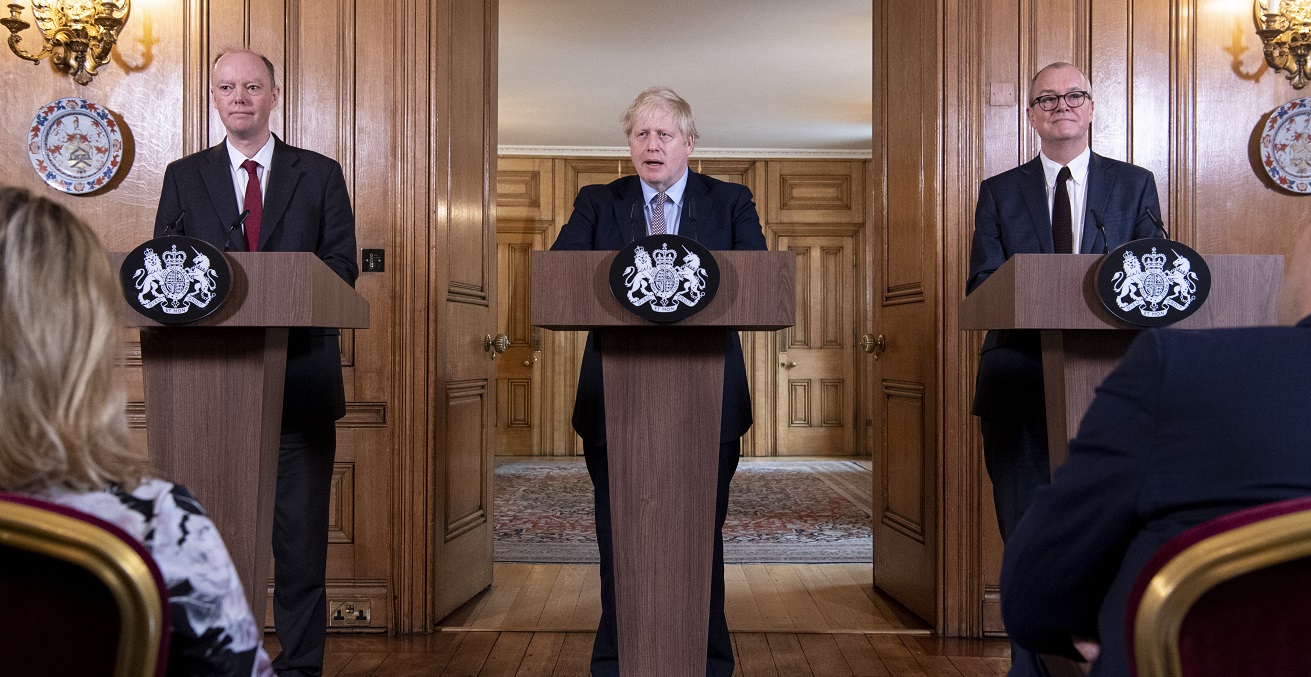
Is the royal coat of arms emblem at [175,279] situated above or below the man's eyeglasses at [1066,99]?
below

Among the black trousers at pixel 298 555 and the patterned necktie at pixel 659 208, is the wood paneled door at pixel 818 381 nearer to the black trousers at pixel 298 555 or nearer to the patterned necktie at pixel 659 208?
the patterned necktie at pixel 659 208

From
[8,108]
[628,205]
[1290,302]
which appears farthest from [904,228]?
[8,108]

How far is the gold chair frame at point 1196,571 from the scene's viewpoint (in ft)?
2.39

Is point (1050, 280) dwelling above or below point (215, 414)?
above

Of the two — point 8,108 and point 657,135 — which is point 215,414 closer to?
point 657,135

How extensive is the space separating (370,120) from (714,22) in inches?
145

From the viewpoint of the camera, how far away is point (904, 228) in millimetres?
3822

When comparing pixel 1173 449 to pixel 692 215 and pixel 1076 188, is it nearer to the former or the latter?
pixel 692 215

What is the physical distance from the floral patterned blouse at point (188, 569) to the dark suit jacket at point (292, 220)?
1667mm

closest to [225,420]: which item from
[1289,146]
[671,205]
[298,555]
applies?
[298,555]

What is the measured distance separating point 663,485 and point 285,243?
116cm

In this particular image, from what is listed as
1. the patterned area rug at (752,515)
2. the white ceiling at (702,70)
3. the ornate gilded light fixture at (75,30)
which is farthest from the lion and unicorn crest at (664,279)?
the white ceiling at (702,70)

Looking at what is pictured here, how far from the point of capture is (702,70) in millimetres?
7828

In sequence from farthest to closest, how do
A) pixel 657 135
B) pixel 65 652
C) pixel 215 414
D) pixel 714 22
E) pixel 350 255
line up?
1. pixel 714 22
2. pixel 350 255
3. pixel 657 135
4. pixel 215 414
5. pixel 65 652
